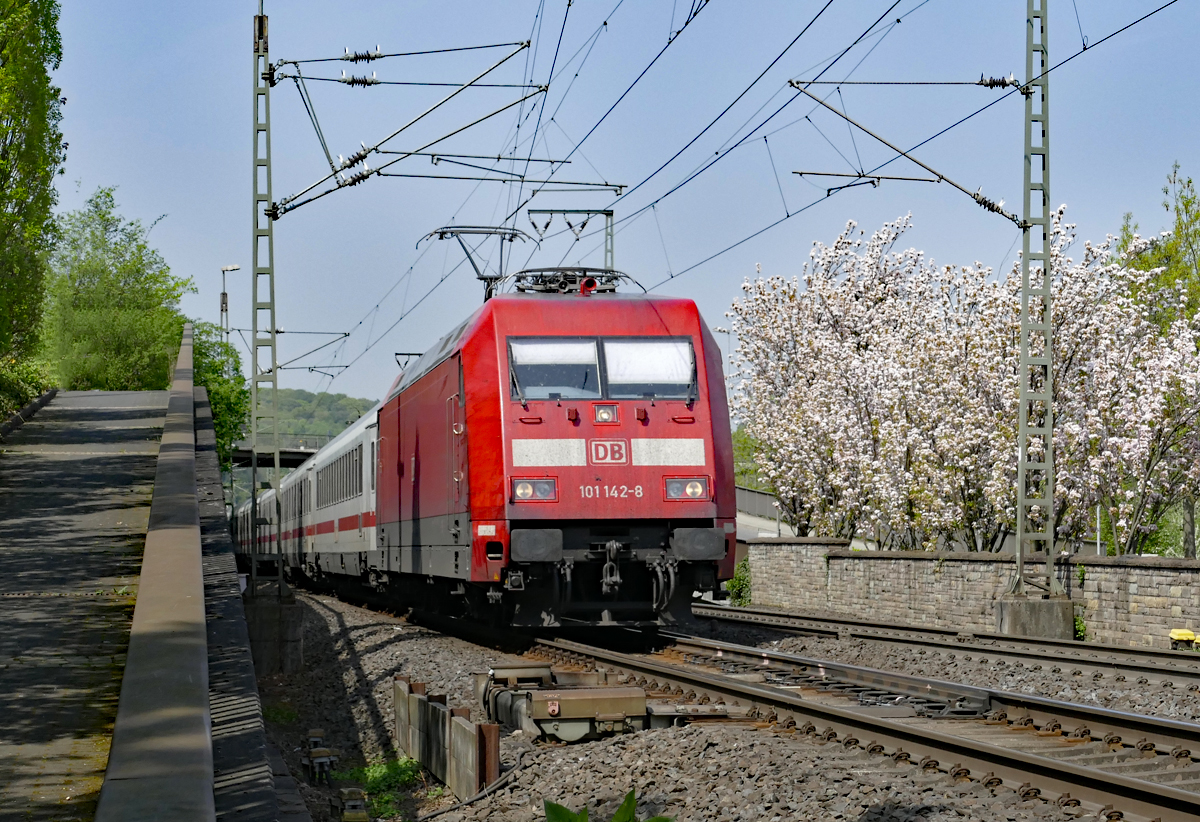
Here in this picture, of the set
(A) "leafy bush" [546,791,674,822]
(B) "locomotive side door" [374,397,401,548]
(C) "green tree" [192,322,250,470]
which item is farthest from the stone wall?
(C) "green tree" [192,322,250,470]

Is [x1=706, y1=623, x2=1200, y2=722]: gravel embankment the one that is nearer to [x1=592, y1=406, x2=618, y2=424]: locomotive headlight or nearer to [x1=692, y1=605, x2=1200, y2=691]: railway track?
[x1=692, y1=605, x2=1200, y2=691]: railway track

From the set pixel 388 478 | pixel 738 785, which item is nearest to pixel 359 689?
pixel 388 478

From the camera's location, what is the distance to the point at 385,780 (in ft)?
31.4

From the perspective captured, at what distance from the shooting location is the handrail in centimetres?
449

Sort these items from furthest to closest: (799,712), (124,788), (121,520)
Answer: (121,520)
(799,712)
(124,788)

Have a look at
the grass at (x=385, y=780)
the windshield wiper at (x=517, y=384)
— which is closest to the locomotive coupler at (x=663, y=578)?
the windshield wiper at (x=517, y=384)

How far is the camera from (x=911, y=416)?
28.2 meters

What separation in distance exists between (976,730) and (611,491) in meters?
5.34

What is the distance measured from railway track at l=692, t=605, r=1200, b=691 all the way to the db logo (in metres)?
4.25

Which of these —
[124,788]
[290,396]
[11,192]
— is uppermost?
[290,396]

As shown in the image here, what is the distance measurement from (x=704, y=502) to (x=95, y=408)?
2262cm

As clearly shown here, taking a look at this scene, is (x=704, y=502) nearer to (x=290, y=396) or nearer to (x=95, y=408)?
(x=95, y=408)

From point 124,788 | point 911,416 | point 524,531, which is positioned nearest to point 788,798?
point 124,788

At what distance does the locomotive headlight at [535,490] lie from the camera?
13125 millimetres
